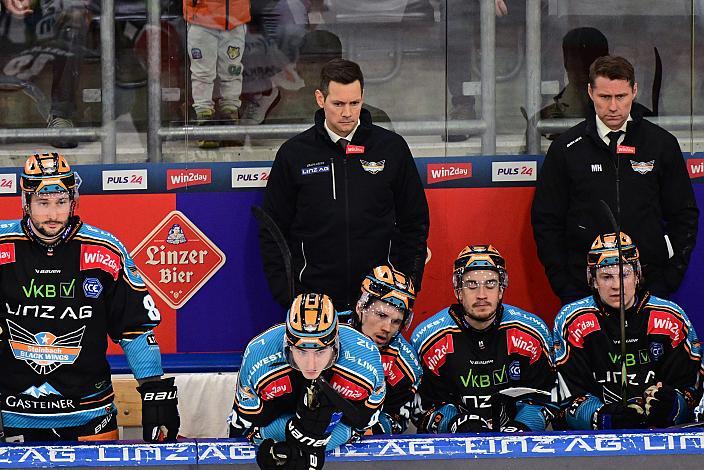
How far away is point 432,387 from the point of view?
530 centimetres

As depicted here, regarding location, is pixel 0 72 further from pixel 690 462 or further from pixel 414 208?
pixel 690 462

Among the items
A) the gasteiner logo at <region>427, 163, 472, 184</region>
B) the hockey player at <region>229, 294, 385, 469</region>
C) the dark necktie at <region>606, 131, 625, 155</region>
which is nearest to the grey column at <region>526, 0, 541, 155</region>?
the gasteiner logo at <region>427, 163, 472, 184</region>

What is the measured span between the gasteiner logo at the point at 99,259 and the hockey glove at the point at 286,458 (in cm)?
96

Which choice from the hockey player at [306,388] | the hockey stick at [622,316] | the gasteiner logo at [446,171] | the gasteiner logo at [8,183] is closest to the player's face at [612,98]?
the hockey stick at [622,316]

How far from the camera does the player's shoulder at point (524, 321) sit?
209 inches

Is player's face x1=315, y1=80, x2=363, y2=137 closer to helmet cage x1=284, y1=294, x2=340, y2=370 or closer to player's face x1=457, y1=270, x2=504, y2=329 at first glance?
player's face x1=457, y1=270, x2=504, y2=329

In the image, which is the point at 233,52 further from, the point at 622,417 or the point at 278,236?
the point at 622,417

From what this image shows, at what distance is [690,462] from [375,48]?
118 inches

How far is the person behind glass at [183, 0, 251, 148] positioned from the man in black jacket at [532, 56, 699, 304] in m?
1.69

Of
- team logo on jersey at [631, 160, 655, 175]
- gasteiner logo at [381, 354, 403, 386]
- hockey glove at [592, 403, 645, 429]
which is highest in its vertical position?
team logo on jersey at [631, 160, 655, 175]

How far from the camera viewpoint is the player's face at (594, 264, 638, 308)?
5.23 meters

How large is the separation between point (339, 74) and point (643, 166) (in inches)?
59.5

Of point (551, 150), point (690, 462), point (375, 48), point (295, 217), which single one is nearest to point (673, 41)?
point (551, 150)

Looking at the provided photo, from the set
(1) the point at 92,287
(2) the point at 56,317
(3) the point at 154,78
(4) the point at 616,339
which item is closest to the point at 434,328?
(4) the point at 616,339
